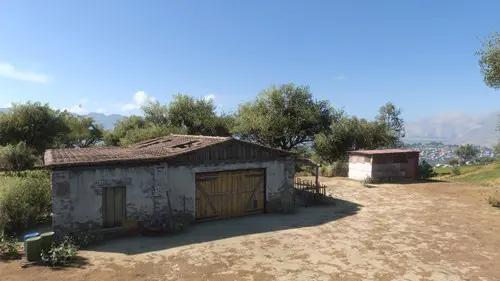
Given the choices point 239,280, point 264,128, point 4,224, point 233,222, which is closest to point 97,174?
point 4,224

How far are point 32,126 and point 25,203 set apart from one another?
80.8ft

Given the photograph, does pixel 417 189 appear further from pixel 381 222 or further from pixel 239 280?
pixel 239 280

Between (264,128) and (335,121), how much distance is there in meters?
10.1

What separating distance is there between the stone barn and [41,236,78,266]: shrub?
1.65 metres

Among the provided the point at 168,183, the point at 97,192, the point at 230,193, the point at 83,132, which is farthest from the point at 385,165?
the point at 83,132

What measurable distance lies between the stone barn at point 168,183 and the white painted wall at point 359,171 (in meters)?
13.4

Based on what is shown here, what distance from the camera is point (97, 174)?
44.6 ft

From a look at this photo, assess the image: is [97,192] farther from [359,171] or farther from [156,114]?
[156,114]

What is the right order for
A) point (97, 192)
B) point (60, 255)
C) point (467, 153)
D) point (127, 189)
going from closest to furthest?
point (60, 255) → point (97, 192) → point (127, 189) → point (467, 153)

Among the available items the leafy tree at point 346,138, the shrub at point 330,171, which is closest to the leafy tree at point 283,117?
the leafy tree at point 346,138

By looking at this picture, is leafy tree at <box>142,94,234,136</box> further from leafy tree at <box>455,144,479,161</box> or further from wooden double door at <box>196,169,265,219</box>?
leafy tree at <box>455,144,479,161</box>

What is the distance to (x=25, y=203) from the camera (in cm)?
1403

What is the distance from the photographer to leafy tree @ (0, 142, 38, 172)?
90.9 feet

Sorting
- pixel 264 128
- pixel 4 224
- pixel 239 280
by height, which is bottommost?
pixel 239 280
